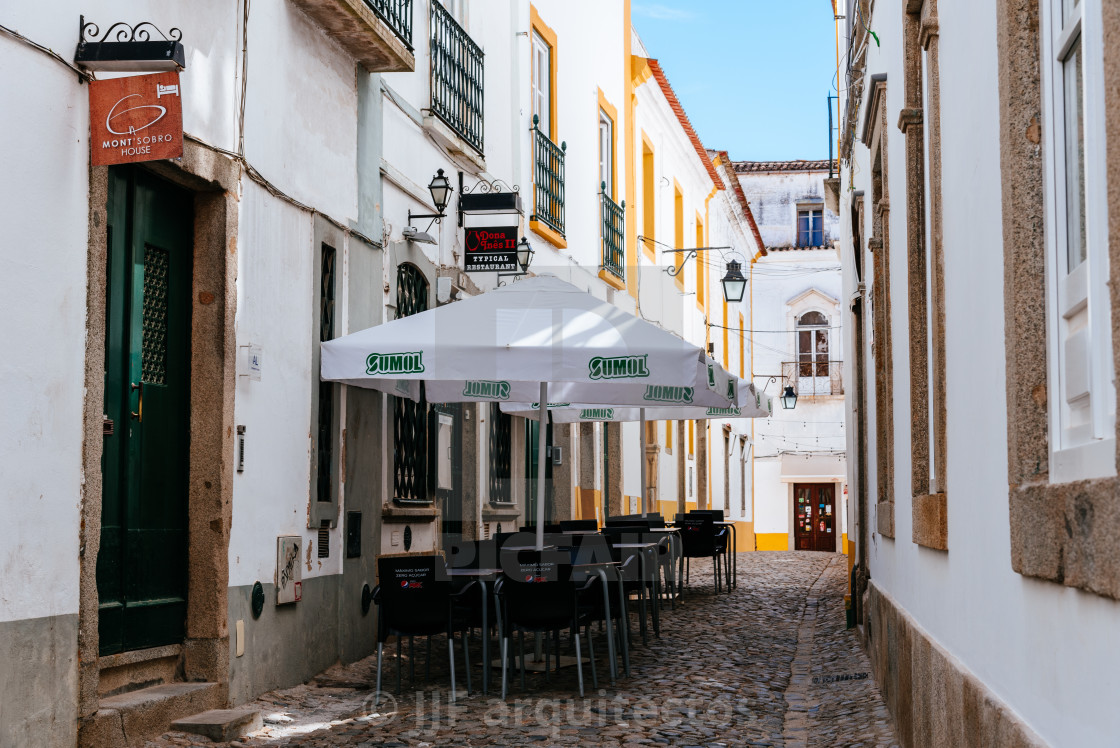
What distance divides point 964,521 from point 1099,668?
197cm

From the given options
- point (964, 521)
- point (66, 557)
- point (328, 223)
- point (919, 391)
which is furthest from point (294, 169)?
point (964, 521)

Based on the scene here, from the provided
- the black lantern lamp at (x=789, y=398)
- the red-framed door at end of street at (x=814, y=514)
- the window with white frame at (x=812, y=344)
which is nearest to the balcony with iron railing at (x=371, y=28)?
the black lantern lamp at (x=789, y=398)

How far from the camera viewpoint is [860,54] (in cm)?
1073

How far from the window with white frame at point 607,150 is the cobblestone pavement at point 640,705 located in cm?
958

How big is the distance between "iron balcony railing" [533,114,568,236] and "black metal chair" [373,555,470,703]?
759 cm

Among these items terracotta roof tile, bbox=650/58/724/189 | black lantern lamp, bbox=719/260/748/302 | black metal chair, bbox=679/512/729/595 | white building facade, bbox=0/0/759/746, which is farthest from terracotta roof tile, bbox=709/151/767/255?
black metal chair, bbox=679/512/729/595

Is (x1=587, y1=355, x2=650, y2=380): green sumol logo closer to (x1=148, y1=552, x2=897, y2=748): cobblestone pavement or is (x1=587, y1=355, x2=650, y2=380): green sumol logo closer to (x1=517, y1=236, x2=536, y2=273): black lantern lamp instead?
(x1=148, y1=552, x2=897, y2=748): cobblestone pavement

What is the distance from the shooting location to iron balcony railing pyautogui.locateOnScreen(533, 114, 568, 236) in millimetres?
14953

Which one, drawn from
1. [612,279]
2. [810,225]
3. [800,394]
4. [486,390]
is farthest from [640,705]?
[810,225]

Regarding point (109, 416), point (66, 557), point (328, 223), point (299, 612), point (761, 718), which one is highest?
point (328, 223)

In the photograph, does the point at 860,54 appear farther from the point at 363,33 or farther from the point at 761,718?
the point at 761,718

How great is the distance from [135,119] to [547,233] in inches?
374

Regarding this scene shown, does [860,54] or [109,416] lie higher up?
[860,54]

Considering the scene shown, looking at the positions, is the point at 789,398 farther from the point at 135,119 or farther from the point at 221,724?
the point at 135,119
